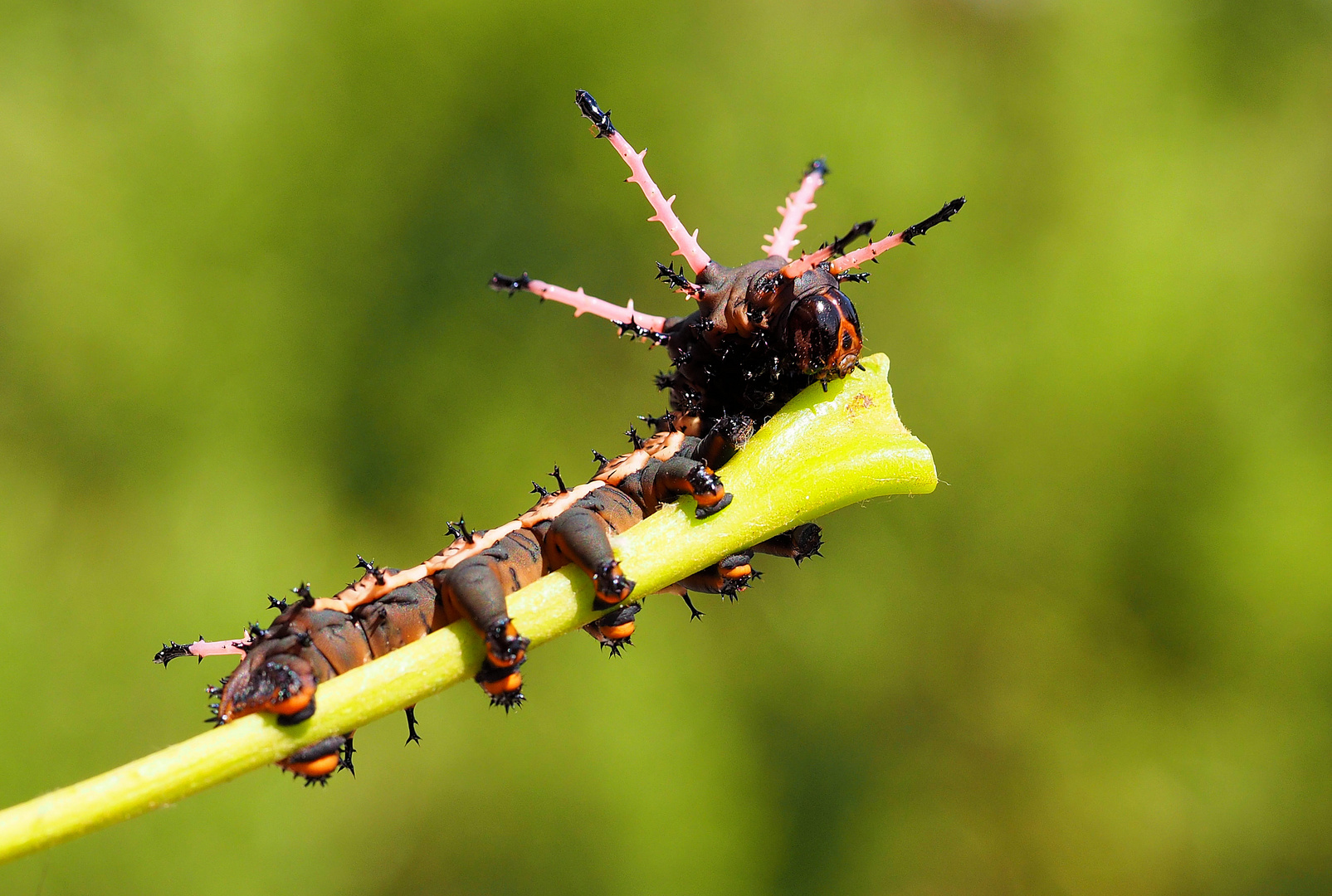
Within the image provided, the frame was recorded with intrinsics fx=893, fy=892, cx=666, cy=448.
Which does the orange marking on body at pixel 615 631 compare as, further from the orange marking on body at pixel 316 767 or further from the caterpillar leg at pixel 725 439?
the orange marking on body at pixel 316 767

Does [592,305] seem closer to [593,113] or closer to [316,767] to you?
[593,113]

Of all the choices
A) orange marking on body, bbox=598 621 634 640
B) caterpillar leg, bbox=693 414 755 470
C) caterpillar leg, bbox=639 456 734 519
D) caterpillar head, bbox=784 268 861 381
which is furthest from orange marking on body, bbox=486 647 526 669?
caterpillar head, bbox=784 268 861 381

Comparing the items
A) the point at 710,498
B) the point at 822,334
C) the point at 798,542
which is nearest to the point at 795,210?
the point at 822,334

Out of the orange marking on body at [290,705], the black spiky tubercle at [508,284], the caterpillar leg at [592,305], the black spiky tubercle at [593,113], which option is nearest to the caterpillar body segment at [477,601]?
the orange marking on body at [290,705]

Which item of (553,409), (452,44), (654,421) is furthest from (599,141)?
(654,421)

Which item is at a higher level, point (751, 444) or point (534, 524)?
point (534, 524)

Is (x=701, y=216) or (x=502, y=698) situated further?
(x=701, y=216)

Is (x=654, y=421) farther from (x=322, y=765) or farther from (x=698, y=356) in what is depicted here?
(x=322, y=765)
